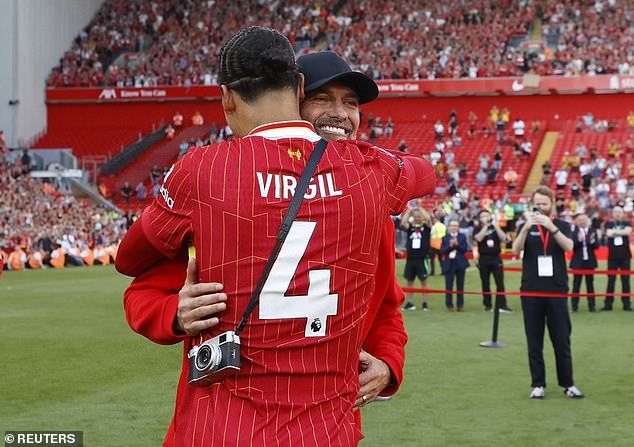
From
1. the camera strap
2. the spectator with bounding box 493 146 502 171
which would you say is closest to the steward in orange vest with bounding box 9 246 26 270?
the spectator with bounding box 493 146 502 171

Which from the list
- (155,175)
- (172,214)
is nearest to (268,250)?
(172,214)

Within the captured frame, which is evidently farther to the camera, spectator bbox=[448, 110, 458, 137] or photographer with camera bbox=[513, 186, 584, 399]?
spectator bbox=[448, 110, 458, 137]

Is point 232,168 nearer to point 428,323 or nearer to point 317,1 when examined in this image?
point 428,323

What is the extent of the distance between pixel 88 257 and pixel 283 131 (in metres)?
29.8

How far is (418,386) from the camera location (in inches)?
379

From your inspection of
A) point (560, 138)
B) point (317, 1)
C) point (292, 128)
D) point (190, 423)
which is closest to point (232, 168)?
point (292, 128)

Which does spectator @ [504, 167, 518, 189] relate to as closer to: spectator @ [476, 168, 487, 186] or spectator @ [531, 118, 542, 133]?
spectator @ [476, 168, 487, 186]

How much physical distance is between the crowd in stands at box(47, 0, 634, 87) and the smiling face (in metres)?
42.9

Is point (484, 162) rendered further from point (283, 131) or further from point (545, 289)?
point (283, 131)

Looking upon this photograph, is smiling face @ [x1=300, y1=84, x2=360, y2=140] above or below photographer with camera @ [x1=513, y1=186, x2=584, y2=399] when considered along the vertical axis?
above

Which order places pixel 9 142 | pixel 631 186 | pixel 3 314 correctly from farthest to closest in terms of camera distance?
1. pixel 9 142
2. pixel 631 186
3. pixel 3 314

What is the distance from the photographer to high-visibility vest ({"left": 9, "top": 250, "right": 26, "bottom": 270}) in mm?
28469

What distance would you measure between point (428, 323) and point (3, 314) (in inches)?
284

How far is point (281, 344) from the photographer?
7.77 feet
